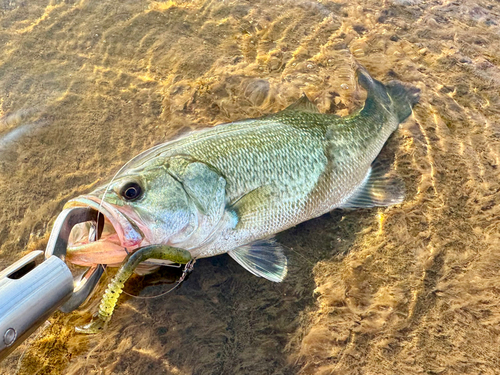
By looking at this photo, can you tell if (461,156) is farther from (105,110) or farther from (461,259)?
(105,110)

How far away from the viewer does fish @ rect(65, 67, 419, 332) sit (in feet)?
7.68

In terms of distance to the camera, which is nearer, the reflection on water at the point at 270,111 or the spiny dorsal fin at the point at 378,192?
the reflection on water at the point at 270,111

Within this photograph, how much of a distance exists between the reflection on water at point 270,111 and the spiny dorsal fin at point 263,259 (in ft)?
0.41

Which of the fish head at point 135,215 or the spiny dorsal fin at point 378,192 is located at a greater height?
→ the fish head at point 135,215

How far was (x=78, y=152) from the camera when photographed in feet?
11.5

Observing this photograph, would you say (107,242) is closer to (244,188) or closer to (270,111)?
A: (244,188)

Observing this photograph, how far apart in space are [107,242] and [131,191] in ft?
1.26

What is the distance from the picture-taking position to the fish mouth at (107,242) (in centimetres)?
213

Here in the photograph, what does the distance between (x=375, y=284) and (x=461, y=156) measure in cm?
176

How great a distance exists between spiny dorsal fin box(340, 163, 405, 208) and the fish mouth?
6.20 feet

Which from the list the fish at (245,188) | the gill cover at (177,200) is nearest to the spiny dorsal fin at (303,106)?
the fish at (245,188)

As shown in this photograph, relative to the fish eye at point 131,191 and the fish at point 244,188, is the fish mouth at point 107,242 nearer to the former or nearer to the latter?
the fish at point 244,188

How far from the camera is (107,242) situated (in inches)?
86.0

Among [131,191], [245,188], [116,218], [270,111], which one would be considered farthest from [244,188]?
[270,111]
